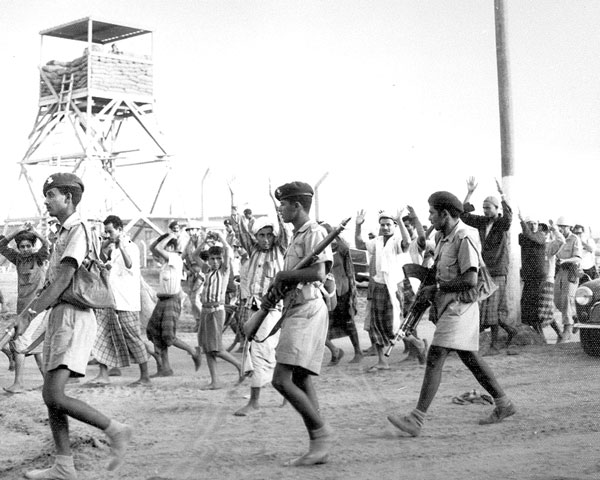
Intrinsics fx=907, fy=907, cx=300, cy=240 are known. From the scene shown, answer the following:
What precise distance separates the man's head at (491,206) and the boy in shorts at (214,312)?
10.6 ft

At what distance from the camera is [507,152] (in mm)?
12328

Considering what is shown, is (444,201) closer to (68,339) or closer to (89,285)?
(89,285)

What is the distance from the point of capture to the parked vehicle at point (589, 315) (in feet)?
33.1

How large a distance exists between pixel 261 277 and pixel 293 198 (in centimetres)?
235

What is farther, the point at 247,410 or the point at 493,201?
the point at 493,201

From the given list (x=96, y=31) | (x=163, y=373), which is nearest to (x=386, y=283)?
(x=163, y=373)

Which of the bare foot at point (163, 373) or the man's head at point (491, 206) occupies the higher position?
the man's head at point (491, 206)

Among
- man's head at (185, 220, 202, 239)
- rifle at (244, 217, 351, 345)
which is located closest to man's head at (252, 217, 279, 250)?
rifle at (244, 217, 351, 345)

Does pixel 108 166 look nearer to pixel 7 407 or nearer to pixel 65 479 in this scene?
pixel 7 407

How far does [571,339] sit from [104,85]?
16.3 meters

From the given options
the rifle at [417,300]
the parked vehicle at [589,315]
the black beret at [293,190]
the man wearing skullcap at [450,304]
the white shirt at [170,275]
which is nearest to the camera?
the black beret at [293,190]

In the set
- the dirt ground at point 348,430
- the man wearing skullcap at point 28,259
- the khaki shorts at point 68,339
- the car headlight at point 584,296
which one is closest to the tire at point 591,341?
the dirt ground at point 348,430

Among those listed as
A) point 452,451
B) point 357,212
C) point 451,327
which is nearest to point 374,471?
point 452,451

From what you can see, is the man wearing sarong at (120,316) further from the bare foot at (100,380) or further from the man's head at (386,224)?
the man's head at (386,224)
